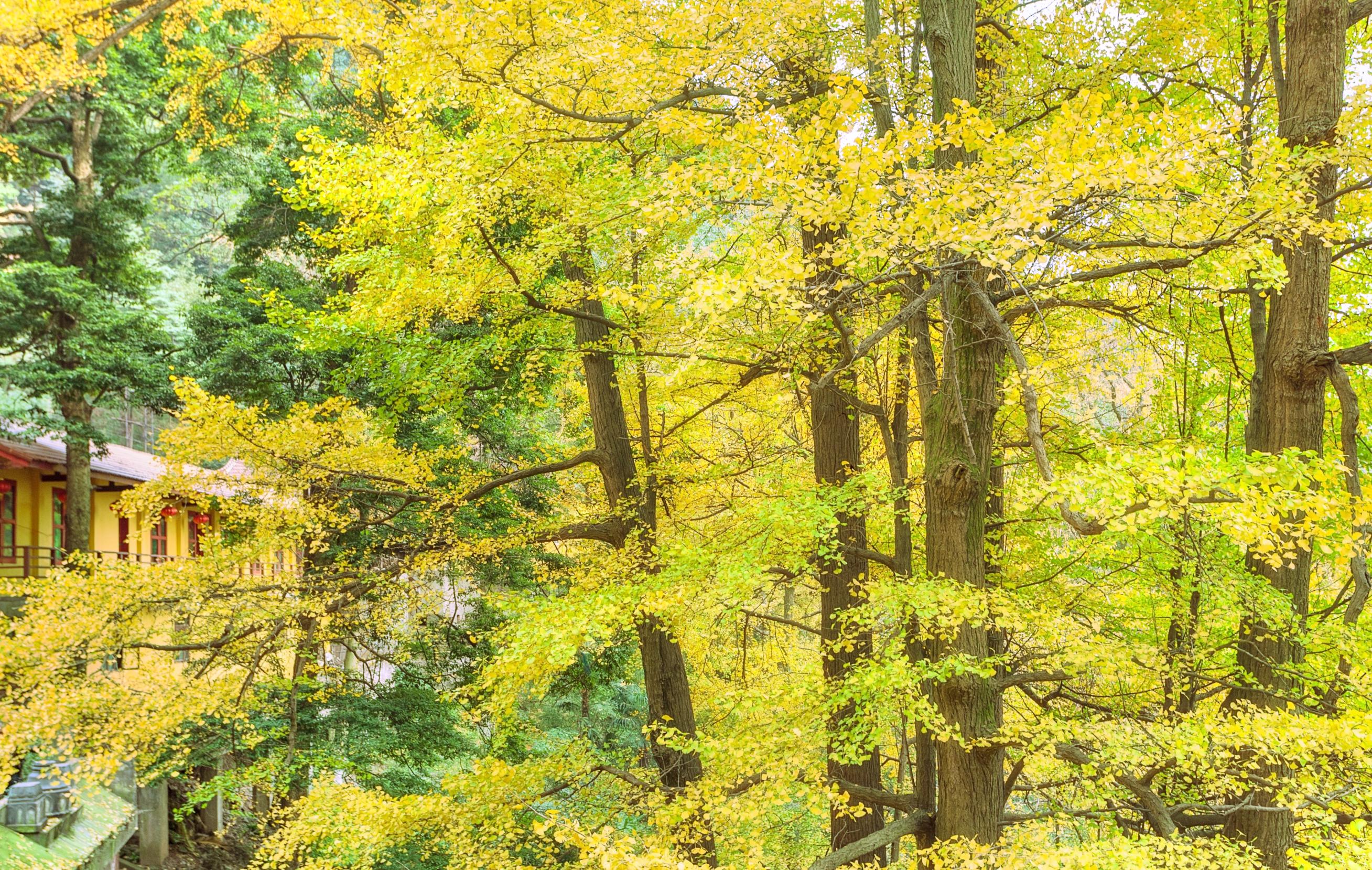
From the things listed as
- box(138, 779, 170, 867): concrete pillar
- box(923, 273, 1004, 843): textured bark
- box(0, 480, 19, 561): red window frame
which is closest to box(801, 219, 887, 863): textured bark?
box(923, 273, 1004, 843): textured bark

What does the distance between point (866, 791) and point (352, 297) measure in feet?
23.8

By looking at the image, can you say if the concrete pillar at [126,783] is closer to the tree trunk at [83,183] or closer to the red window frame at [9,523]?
the red window frame at [9,523]

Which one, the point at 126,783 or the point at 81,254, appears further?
the point at 81,254

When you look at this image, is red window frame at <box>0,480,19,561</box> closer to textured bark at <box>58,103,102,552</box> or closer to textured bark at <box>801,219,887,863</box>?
textured bark at <box>58,103,102,552</box>

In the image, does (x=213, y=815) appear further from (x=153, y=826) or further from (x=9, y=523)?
(x=9, y=523)

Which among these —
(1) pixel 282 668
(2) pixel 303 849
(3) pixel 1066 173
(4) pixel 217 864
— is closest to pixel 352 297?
(1) pixel 282 668

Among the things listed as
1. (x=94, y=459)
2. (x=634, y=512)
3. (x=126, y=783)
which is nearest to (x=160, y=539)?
(x=94, y=459)

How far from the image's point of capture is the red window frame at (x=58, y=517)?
59.1ft

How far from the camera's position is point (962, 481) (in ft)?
21.4

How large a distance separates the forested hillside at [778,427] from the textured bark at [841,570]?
56 millimetres

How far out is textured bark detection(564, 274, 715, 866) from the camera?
10078 mm

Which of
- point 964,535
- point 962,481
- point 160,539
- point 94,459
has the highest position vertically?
point 94,459

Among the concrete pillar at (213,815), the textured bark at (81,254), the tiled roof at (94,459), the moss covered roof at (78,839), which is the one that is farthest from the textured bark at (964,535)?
the concrete pillar at (213,815)

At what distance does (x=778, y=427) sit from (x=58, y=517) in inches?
592
